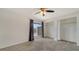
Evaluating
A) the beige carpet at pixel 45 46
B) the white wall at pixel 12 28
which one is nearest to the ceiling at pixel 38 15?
the white wall at pixel 12 28

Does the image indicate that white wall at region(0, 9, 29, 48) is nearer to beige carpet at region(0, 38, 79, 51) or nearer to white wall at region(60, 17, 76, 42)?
beige carpet at region(0, 38, 79, 51)

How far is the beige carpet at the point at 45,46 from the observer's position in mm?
1985

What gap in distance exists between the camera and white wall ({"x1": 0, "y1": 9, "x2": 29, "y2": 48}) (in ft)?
6.17

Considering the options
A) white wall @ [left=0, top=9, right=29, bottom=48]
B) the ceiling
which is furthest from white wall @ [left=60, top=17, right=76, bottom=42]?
white wall @ [left=0, top=9, right=29, bottom=48]

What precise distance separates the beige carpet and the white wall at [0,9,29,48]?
113 mm

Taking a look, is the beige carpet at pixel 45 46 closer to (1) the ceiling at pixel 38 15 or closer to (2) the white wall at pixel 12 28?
(2) the white wall at pixel 12 28

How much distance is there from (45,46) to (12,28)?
767 millimetres

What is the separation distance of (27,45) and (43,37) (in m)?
0.40

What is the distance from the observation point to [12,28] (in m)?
2.03

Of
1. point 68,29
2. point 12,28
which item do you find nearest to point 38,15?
point 12,28

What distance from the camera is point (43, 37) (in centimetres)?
224
